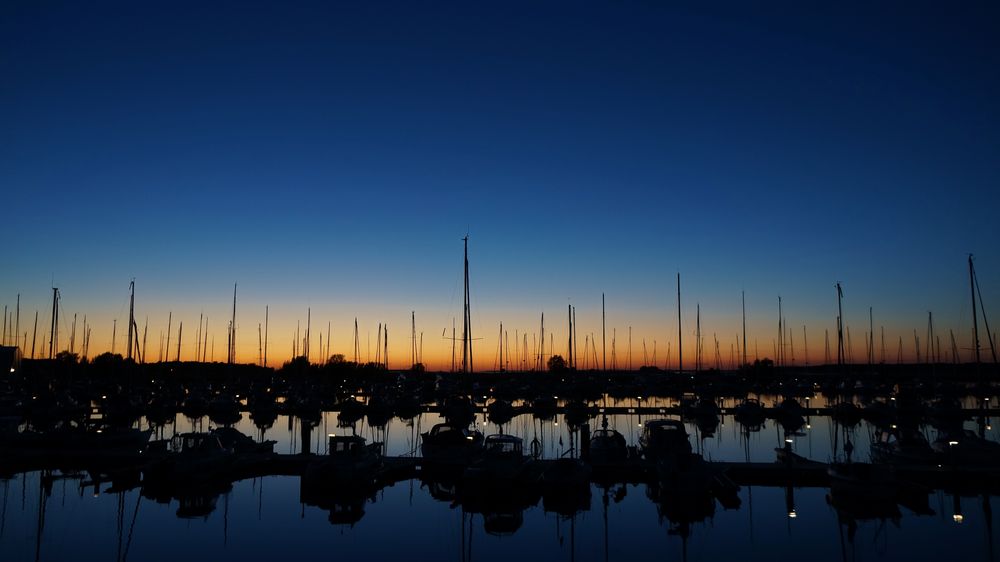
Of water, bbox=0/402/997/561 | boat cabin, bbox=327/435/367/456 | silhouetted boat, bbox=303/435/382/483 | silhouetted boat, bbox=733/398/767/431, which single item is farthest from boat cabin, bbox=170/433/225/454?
silhouetted boat, bbox=733/398/767/431

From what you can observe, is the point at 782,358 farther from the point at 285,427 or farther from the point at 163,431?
the point at 163,431

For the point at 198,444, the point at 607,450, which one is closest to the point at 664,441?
the point at 607,450

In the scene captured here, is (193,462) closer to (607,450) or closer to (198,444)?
(198,444)

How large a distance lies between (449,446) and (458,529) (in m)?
9.82

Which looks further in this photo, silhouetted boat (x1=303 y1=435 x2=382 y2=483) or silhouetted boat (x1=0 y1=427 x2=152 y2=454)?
silhouetted boat (x1=0 y1=427 x2=152 y2=454)

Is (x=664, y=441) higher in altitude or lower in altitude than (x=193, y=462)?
higher

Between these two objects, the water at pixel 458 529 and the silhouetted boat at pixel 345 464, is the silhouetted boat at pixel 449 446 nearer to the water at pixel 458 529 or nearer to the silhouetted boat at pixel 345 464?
the water at pixel 458 529

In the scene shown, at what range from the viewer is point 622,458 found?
35.3 meters

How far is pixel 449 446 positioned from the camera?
36.7 m

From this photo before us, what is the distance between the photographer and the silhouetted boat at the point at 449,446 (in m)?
36.4

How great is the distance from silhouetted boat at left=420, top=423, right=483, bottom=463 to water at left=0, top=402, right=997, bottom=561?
2.74 metres

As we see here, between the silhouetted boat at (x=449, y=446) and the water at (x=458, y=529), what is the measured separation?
8.98 ft

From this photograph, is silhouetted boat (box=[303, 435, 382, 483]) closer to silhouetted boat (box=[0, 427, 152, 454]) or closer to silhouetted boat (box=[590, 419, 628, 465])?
silhouetted boat (box=[590, 419, 628, 465])

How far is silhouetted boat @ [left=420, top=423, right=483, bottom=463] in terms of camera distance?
3644 cm
